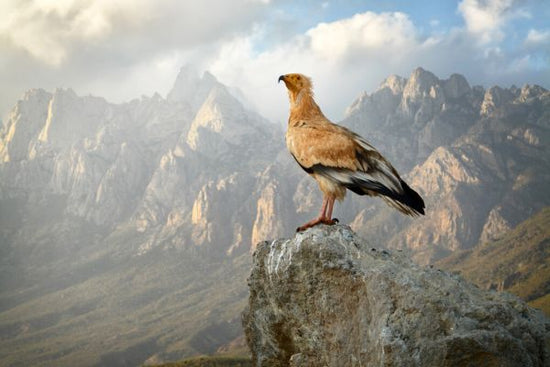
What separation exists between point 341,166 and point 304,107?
2.36 m

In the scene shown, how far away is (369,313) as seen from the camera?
30.5 ft

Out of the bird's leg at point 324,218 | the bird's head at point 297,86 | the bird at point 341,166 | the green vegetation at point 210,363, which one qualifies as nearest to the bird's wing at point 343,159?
the bird at point 341,166

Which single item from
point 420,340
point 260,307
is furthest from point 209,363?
point 420,340

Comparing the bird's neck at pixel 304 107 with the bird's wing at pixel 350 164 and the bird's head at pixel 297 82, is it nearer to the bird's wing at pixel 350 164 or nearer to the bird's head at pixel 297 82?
the bird's head at pixel 297 82

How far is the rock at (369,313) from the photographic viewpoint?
7.99m

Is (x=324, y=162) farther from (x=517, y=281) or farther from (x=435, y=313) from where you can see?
(x=517, y=281)

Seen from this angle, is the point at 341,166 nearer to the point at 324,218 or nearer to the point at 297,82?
the point at 324,218

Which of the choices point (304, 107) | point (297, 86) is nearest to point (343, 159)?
point (304, 107)

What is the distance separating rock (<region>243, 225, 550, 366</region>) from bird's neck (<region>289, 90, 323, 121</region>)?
127 inches

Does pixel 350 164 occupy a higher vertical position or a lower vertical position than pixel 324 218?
higher

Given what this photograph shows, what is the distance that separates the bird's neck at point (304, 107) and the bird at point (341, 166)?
13 cm

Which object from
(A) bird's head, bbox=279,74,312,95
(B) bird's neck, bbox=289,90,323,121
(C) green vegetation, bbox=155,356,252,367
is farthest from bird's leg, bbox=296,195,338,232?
(C) green vegetation, bbox=155,356,252,367

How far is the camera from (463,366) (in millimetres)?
7773

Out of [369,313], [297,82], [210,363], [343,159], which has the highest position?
[297,82]
